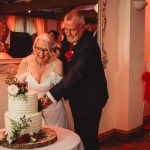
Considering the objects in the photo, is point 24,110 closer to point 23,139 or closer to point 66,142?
point 23,139

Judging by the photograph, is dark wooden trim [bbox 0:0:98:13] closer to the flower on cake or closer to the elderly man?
the elderly man

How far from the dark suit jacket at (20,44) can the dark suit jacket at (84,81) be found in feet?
2.76

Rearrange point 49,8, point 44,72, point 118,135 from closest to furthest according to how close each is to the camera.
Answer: point 44,72 < point 49,8 < point 118,135

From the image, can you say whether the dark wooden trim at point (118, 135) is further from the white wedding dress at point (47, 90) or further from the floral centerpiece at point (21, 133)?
the floral centerpiece at point (21, 133)

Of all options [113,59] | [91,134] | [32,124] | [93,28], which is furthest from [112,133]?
[32,124]

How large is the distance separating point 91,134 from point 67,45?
3.99ft

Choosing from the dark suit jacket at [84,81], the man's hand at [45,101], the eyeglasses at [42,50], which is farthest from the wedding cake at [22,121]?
the eyeglasses at [42,50]

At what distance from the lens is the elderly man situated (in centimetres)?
346

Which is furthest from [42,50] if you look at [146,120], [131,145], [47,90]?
[146,120]

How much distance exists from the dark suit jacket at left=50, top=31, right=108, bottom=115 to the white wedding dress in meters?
0.21

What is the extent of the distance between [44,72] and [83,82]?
41cm

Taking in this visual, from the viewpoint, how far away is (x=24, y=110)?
2229 millimetres

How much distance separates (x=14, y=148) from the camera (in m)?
2.18

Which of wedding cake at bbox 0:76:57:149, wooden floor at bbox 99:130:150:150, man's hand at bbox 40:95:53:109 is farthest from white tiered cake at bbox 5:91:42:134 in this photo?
wooden floor at bbox 99:130:150:150
